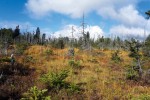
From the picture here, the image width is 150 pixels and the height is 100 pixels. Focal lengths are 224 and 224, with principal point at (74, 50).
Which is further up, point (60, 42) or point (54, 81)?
point (60, 42)

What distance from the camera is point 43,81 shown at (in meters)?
11.3

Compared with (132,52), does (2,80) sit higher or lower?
lower

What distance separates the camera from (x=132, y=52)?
58.9 feet

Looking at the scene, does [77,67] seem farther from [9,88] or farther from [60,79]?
[9,88]

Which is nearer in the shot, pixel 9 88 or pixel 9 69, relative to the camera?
pixel 9 88

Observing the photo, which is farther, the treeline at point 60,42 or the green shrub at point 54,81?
the treeline at point 60,42

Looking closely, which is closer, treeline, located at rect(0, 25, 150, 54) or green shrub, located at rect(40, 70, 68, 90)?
green shrub, located at rect(40, 70, 68, 90)

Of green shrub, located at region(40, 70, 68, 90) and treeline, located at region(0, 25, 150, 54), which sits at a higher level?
treeline, located at region(0, 25, 150, 54)

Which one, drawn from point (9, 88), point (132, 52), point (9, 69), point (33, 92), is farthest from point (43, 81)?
point (132, 52)

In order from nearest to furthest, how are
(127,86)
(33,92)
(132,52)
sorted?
(33,92), (127,86), (132,52)

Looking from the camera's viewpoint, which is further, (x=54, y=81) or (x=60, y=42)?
(x=60, y=42)

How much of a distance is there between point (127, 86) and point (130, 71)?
10.2 feet

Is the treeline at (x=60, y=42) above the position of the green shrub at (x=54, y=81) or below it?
above

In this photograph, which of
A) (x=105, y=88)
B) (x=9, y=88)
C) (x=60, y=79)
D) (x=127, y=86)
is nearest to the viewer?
(x=9, y=88)
